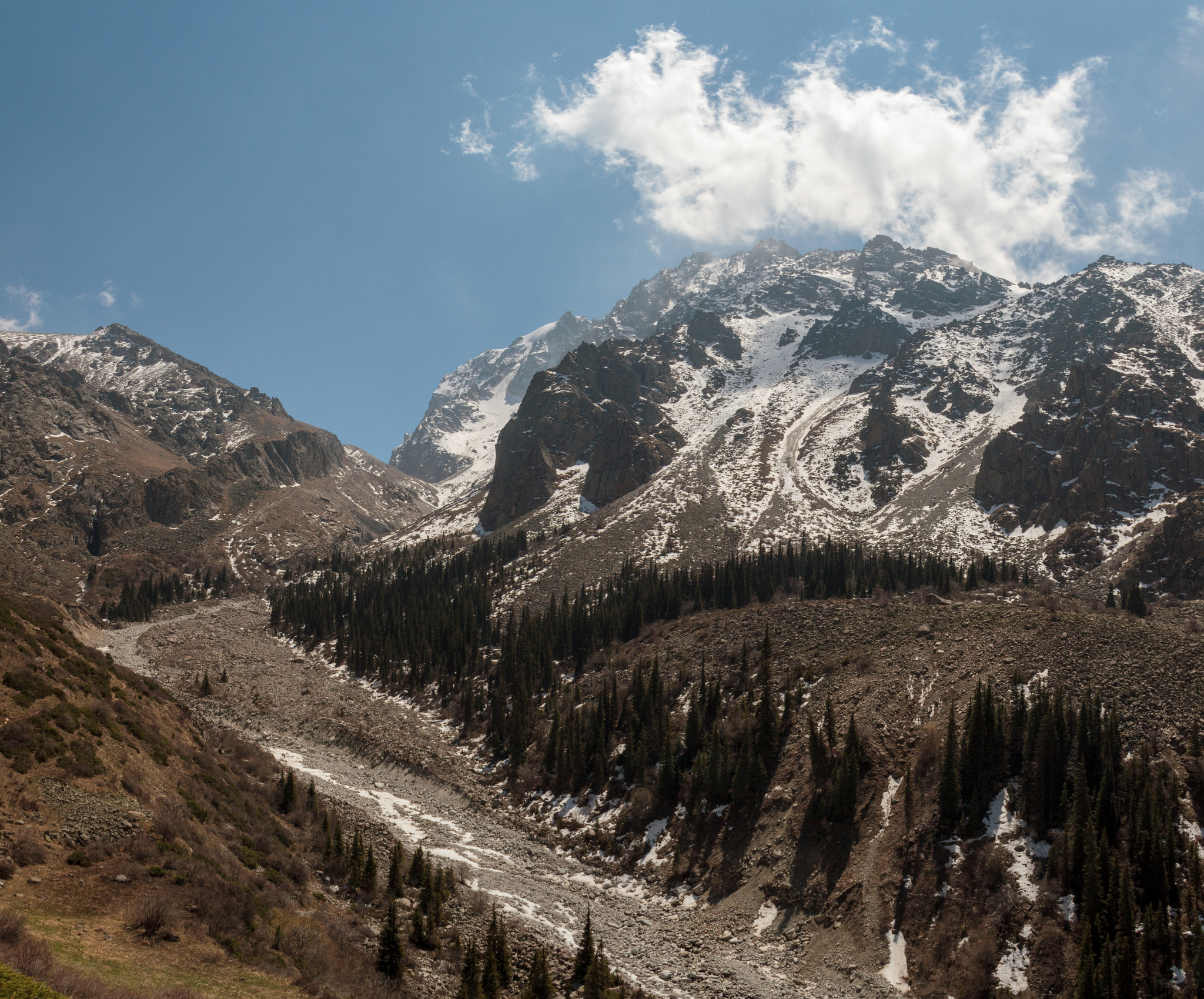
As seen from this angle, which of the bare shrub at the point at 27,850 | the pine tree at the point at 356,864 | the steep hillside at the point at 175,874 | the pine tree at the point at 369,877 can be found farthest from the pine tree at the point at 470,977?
the bare shrub at the point at 27,850

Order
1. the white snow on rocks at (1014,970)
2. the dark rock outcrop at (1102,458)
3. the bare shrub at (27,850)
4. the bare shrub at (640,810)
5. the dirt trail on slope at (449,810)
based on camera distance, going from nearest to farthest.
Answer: the bare shrub at (27,850), the white snow on rocks at (1014,970), the dirt trail on slope at (449,810), the bare shrub at (640,810), the dark rock outcrop at (1102,458)

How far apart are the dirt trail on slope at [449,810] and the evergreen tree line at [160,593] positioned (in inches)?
1677

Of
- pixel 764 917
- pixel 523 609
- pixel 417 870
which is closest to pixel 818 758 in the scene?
pixel 764 917

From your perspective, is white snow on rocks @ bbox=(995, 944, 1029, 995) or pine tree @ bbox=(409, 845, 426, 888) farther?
pine tree @ bbox=(409, 845, 426, 888)

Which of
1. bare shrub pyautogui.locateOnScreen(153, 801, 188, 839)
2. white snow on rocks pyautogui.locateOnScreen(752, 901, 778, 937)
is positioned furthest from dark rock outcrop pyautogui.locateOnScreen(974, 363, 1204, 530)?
bare shrub pyautogui.locateOnScreen(153, 801, 188, 839)

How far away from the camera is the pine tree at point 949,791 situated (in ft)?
129

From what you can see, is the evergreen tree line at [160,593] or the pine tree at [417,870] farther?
the evergreen tree line at [160,593]

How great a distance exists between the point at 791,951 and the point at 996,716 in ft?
63.0

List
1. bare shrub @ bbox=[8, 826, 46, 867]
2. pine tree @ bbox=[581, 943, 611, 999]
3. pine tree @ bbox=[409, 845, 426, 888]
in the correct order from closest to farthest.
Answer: bare shrub @ bbox=[8, 826, 46, 867]
pine tree @ bbox=[581, 943, 611, 999]
pine tree @ bbox=[409, 845, 426, 888]

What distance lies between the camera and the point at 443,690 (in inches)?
3912

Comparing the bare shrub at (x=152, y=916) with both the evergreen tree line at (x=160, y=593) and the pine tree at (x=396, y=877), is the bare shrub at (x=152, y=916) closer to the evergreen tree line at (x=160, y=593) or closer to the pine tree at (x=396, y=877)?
the pine tree at (x=396, y=877)

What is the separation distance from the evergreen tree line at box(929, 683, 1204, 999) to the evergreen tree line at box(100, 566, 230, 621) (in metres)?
165

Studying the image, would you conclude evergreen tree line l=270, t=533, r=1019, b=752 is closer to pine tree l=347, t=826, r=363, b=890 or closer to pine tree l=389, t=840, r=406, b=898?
pine tree l=347, t=826, r=363, b=890

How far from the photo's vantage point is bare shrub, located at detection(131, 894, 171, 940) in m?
21.3
